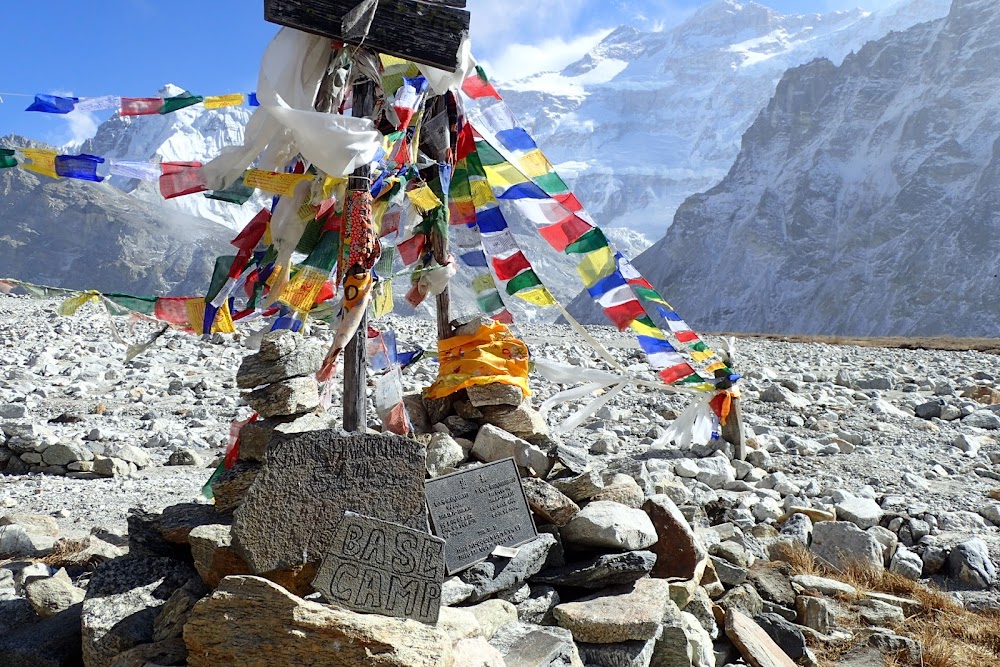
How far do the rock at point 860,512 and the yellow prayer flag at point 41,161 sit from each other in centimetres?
651

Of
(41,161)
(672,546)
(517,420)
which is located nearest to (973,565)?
(672,546)

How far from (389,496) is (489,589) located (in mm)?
812

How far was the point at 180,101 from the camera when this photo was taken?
545cm

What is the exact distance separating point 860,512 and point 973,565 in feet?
3.48

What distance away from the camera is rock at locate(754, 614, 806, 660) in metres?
4.80

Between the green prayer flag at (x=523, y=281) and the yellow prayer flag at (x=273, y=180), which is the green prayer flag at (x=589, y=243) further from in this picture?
the yellow prayer flag at (x=273, y=180)

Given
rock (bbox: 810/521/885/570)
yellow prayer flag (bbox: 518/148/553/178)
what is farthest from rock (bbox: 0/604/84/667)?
rock (bbox: 810/521/885/570)

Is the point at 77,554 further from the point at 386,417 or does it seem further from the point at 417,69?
the point at 417,69

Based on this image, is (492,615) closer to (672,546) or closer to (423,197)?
(672,546)

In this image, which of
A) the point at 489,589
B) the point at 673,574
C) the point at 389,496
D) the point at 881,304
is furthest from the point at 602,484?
the point at 881,304

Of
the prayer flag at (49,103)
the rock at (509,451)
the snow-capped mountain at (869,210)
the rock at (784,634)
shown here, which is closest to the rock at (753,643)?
the rock at (784,634)

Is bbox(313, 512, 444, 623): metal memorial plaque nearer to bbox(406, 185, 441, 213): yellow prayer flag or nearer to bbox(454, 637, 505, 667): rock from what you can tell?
bbox(454, 637, 505, 667): rock

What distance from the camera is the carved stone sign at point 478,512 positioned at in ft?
14.1

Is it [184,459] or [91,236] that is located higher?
[91,236]
